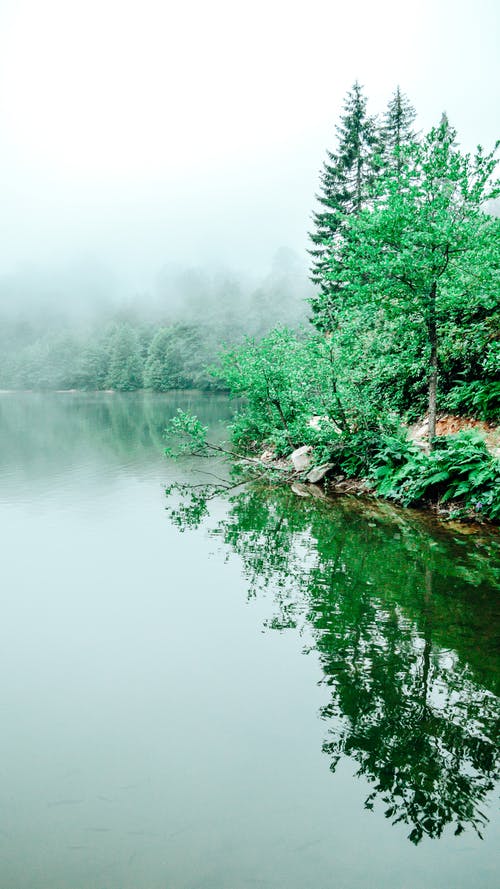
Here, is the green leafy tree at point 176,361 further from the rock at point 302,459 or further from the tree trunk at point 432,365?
the tree trunk at point 432,365

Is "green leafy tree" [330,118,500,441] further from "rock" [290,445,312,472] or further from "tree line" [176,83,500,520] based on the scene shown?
"rock" [290,445,312,472]

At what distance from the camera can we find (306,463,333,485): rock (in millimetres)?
16047

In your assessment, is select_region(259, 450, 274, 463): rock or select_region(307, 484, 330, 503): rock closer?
select_region(307, 484, 330, 503): rock

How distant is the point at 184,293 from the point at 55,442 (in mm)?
149557

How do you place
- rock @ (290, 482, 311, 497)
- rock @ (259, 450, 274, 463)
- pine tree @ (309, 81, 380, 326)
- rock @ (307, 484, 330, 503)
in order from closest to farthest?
rock @ (307, 484, 330, 503)
rock @ (290, 482, 311, 497)
rock @ (259, 450, 274, 463)
pine tree @ (309, 81, 380, 326)

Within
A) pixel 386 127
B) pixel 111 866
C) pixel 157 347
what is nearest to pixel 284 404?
pixel 111 866

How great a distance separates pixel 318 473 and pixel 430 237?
291 inches

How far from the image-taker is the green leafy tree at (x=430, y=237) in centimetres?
1123

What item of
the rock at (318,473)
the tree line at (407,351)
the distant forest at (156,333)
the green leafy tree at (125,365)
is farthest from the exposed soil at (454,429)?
the green leafy tree at (125,365)

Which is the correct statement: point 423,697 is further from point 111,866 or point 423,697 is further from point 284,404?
point 284,404

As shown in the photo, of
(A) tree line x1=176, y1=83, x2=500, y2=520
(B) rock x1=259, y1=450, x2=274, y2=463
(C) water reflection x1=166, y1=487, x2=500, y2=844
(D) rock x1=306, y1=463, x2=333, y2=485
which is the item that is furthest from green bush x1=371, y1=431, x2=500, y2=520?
(B) rock x1=259, y1=450, x2=274, y2=463

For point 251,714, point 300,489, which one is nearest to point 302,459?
point 300,489

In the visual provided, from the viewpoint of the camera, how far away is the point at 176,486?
16.7 metres

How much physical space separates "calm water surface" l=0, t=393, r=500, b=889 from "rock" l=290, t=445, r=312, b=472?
20.4 feet
